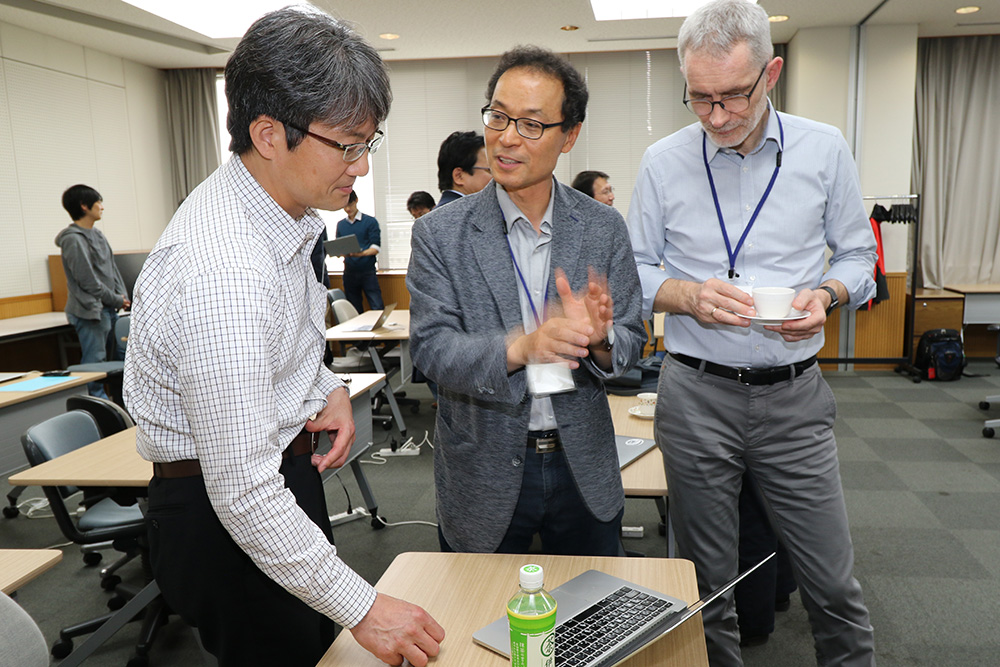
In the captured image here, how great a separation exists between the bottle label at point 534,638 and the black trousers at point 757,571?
4.54 feet

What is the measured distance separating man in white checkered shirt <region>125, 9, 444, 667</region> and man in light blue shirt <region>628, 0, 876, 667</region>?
92 cm

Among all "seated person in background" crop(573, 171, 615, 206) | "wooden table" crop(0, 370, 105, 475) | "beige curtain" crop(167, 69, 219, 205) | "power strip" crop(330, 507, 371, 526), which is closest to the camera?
"wooden table" crop(0, 370, 105, 475)

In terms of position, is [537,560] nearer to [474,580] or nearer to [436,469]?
[474,580]

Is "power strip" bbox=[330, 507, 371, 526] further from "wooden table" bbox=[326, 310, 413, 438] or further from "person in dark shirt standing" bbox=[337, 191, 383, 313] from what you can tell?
"person in dark shirt standing" bbox=[337, 191, 383, 313]

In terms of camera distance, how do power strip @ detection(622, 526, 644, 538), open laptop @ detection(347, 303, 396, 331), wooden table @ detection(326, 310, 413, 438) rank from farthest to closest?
open laptop @ detection(347, 303, 396, 331) < wooden table @ detection(326, 310, 413, 438) < power strip @ detection(622, 526, 644, 538)

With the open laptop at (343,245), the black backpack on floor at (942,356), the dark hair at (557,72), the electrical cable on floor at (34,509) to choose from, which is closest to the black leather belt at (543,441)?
the dark hair at (557,72)

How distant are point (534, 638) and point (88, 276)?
229 inches

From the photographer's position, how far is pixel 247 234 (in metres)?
1.02

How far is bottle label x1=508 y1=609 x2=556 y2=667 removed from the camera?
884 mm

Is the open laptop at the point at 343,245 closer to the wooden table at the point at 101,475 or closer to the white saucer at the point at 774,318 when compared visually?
the wooden table at the point at 101,475

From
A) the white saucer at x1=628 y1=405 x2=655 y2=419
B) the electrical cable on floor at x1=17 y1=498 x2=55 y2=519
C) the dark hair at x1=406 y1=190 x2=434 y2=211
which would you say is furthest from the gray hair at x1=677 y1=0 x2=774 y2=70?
the dark hair at x1=406 y1=190 x2=434 y2=211

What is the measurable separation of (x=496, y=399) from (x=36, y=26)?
6.87m

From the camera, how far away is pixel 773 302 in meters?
1.50

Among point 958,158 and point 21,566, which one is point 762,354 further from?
point 958,158
